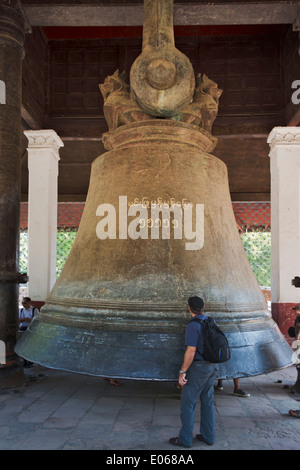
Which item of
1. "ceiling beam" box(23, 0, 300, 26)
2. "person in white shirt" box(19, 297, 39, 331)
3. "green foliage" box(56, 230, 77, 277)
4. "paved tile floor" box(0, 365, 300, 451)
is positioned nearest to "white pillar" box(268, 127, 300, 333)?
"paved tile floor" box(0, 365, 300, 451)

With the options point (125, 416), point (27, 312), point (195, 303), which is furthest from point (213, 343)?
point (27, 312)

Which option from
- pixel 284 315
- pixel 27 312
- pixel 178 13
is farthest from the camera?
pixel 284 315

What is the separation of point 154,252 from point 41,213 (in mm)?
4567

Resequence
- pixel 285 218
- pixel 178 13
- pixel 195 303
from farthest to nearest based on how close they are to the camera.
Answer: pixel 285 218 < pixel 178 13 < pixel 195 303

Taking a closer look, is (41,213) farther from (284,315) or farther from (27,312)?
(284,315)

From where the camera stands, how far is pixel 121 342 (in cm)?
192

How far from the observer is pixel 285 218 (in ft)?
20.7

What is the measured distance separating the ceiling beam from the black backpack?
128 inches

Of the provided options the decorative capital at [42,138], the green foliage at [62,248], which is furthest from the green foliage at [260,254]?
the decorative capital at [42,138]

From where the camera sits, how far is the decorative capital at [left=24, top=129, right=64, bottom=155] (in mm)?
6391

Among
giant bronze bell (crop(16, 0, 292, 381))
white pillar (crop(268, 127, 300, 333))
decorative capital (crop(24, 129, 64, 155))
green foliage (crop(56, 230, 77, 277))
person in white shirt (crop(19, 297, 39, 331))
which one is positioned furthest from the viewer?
green foliage (crop(56, 230, 77, 277))

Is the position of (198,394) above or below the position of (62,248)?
below

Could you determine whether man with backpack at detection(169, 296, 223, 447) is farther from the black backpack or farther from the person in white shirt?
the person in white shirt

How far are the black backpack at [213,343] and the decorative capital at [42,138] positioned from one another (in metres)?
5.02
